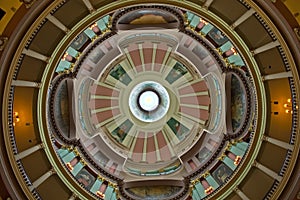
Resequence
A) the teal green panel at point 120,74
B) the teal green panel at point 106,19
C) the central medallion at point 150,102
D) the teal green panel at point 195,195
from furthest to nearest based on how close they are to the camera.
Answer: the central medallion at point 150,102 → the teal green panel at point 120,74 → the teal green panel at point 195,195 → the teal green panel at point 106,19

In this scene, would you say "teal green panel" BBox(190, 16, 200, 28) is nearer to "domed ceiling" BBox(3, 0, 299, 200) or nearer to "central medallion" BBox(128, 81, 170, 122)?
"domed ceiling" BBox(3, 0, 299, 200)

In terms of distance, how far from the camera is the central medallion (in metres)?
27.0

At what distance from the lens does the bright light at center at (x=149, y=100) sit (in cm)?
2712

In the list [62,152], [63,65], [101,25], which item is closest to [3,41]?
[63,65]

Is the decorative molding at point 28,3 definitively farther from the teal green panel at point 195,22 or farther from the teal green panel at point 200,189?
the teal green panel at point 200,189

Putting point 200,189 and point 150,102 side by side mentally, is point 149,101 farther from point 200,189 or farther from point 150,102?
point 200,189

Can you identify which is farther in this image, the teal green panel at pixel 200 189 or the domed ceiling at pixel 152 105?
the teal green panel at pixel 200 189

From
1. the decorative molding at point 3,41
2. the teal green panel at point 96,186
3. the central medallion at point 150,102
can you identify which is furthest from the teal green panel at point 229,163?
the decorative molding at point 3,41

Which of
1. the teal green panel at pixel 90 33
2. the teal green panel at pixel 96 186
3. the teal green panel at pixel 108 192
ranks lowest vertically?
the teal green panel at pixel 108 192

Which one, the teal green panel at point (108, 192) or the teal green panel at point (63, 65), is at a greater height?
the teal green panel at point (63, 65)

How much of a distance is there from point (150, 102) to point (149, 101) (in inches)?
3.8

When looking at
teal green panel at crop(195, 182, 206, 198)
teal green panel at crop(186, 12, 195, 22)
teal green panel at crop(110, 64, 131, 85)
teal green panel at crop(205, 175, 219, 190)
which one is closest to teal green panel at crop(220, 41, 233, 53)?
teal green panel at crop(186, 12, 195, 22)

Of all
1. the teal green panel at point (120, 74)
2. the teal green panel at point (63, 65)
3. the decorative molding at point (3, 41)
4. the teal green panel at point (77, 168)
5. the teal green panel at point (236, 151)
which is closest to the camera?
the decorative molding at point (3, 41)

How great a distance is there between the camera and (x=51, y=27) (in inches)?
645
